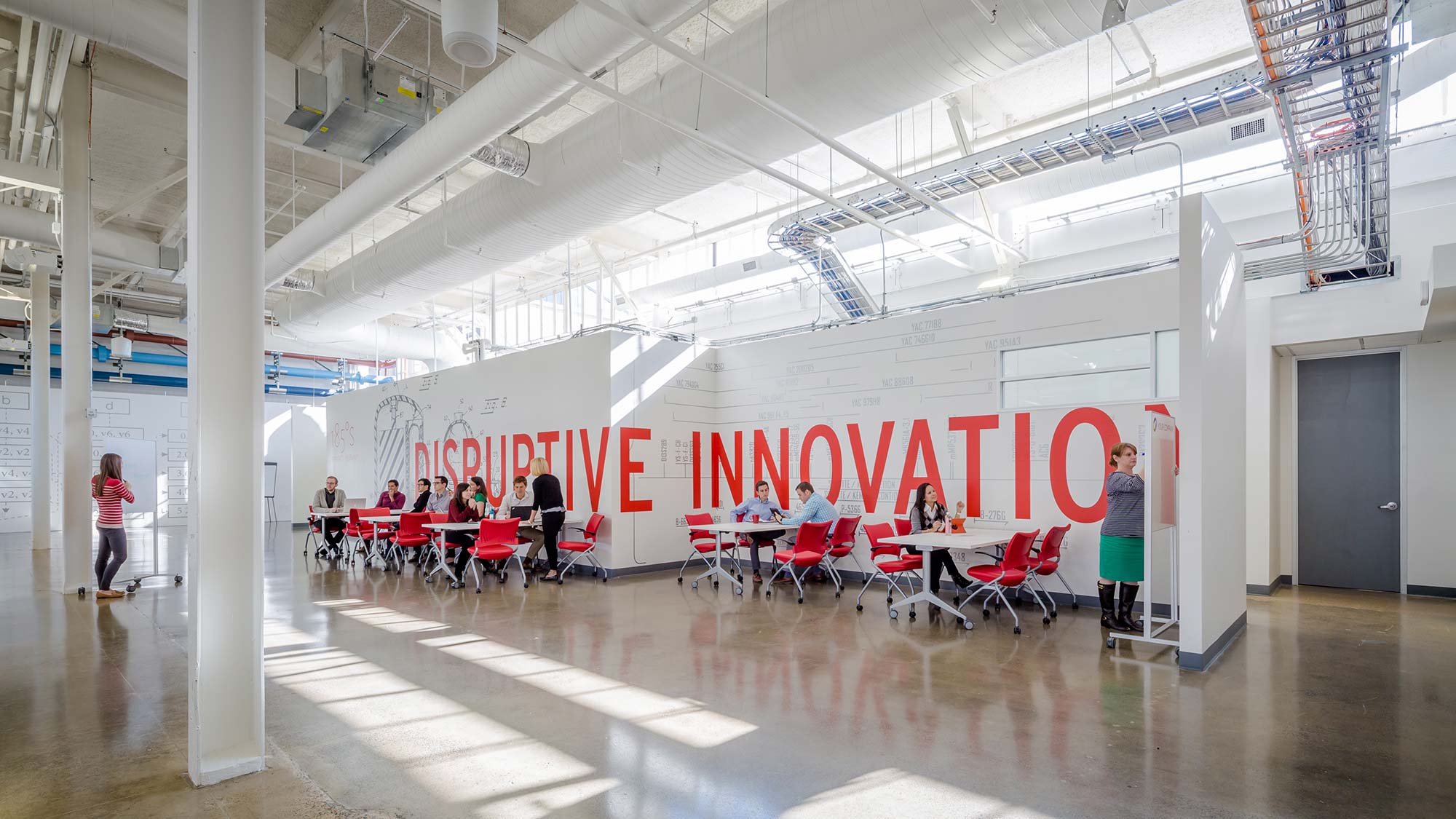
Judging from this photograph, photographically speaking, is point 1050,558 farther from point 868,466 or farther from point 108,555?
point 108,555

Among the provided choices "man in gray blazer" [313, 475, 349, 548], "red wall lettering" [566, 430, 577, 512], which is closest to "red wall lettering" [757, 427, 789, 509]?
"red wall lettering" [566, 430, 577, 512]

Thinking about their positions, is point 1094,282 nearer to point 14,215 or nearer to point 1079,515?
point 1079,515

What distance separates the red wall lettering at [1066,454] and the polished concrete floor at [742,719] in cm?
113

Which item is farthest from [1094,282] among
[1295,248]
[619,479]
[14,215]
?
[14,215]

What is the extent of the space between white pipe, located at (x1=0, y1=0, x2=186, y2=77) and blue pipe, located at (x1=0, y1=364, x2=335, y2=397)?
43.3ft

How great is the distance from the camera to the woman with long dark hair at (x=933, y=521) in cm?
697

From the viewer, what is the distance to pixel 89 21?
4602mm

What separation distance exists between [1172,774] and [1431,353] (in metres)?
7.31

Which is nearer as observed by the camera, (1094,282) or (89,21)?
(89,21)

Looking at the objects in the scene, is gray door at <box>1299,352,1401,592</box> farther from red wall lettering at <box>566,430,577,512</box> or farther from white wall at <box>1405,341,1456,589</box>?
red wall lettering at <box>566,430,577,512</box>

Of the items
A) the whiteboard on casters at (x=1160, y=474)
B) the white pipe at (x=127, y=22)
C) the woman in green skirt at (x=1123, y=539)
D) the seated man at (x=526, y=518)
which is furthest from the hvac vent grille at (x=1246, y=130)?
the white pipe at (x=127, y=22)

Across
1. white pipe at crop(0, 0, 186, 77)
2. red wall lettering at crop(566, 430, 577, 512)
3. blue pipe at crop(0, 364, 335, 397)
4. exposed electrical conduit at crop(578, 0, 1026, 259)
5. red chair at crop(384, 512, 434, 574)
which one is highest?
white pipe at crop(0, 0, 186, 77)

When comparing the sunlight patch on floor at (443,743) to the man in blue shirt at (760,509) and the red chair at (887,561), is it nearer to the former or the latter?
the red chair at (887,561)

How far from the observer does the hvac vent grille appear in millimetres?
6477
